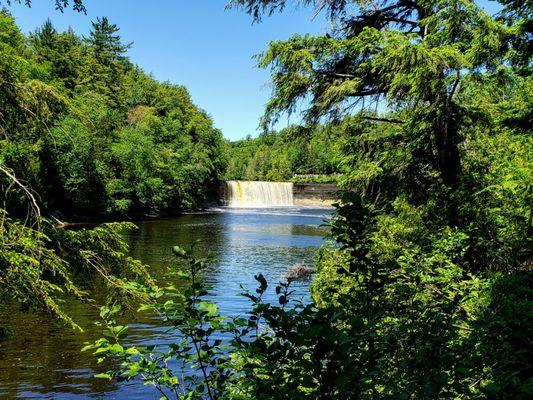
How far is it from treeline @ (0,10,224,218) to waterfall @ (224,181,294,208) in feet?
11.4

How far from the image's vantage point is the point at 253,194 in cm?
5800

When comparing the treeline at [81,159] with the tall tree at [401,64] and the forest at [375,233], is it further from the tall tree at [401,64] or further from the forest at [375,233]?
the tall tree at [401,64]

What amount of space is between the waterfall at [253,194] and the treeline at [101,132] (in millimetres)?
3486

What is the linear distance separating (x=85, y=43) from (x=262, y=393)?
76272 millimetres

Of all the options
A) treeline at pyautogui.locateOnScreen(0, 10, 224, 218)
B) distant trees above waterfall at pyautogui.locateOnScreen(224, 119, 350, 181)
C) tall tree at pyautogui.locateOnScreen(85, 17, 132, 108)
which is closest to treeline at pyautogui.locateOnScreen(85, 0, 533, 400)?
treeline at pyautogui.locateOnScreen(0, 10, 224, 218)

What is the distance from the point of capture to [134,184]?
36.8 meters

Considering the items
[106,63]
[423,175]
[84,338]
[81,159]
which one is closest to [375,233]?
[423,175]

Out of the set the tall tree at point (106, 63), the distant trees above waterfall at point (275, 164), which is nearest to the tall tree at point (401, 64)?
the distant trees above waterfall at point (275, 164)

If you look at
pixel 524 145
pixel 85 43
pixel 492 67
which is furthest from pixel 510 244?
pixel 85 43

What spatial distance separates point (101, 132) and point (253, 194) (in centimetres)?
2632

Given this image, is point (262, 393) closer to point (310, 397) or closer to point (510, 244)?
point (310, 397)

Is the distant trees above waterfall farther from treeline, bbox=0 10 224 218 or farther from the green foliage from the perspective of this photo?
the green foliage

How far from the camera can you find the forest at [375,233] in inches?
87.2

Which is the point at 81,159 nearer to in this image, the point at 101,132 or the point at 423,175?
the point at 101,132
